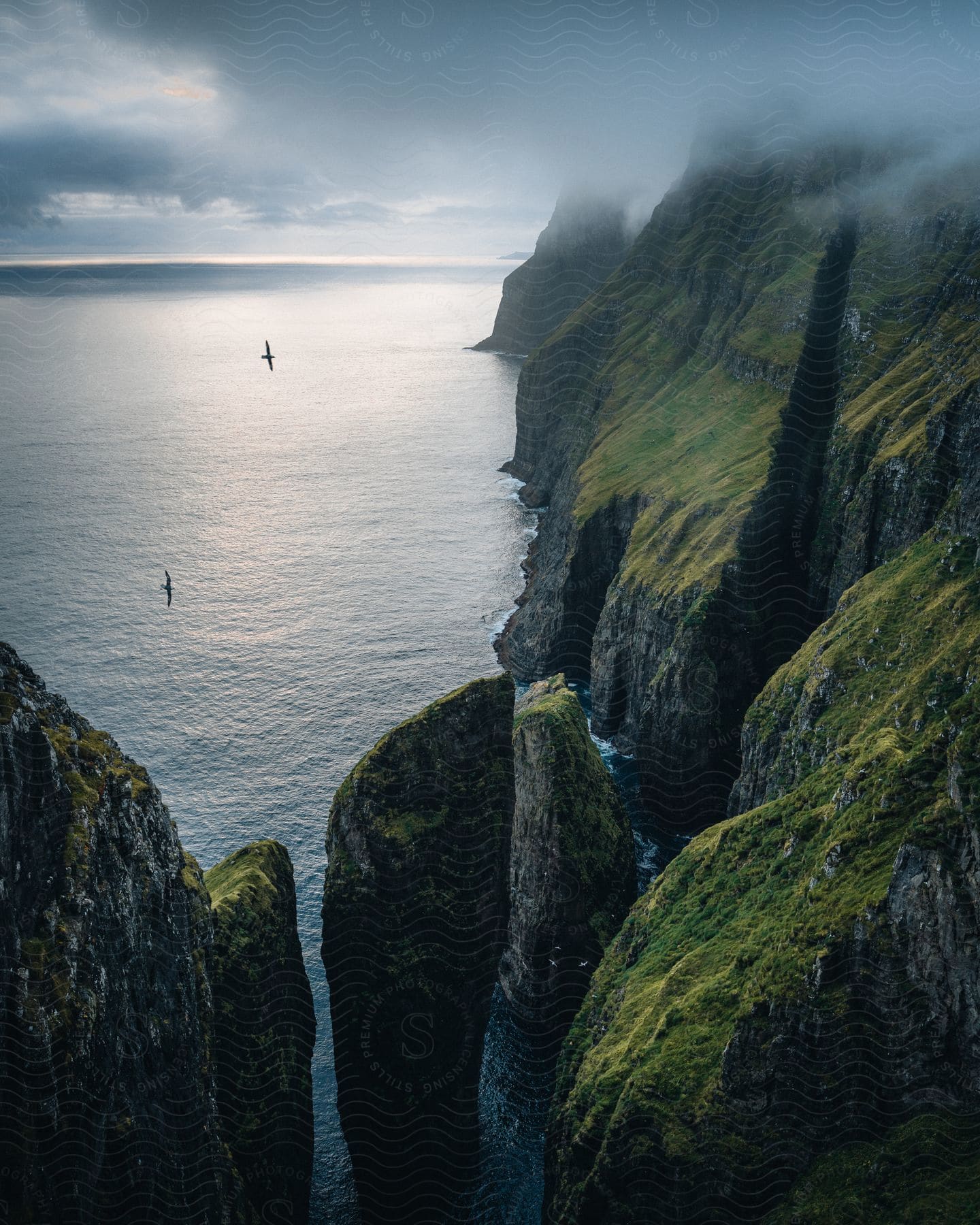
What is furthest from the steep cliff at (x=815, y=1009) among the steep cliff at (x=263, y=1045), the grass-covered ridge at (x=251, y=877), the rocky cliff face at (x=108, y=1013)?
the grass-covered ridge at (x=251, y=877)

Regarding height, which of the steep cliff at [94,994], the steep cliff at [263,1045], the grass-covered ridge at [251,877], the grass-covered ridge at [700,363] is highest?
the grass-covered ridge at [700,363]

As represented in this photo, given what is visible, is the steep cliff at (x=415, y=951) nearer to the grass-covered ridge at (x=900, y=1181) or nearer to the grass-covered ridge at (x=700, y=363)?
the grass-covered ridge at (x=900, y=1181)

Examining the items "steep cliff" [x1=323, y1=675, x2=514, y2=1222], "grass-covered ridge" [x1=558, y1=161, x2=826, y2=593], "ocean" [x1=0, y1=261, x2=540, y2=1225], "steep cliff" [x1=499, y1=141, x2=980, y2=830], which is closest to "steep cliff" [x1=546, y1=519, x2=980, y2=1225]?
"steep cliff" [x1=323, y1=675, x2=514, y2=1222]

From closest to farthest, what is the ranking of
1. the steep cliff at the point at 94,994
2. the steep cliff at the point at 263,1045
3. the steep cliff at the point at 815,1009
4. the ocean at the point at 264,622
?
the steep cliff at the point at 94,994, the steep cliff at the point at 815,1009, the steep cliff at the point at 263,1045, the ocean at the point at 264,622

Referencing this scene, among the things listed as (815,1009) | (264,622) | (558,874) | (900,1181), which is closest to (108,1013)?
(815,1009)

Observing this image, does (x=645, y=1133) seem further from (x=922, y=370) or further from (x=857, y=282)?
(x=857, y=282)

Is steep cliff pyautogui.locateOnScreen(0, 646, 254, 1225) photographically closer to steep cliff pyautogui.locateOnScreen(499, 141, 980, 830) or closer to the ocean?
the ocean
